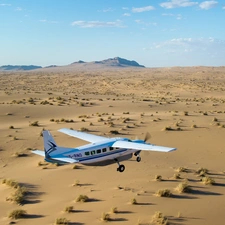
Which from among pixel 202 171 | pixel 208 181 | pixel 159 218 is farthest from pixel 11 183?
pixel 202 171

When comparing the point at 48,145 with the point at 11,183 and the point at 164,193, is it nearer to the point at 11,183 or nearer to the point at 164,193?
the point at 11,183

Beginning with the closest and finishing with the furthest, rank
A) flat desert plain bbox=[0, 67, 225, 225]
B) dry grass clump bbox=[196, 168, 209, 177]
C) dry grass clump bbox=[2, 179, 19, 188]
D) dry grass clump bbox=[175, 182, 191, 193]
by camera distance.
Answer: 1. flat desert plain bbox=[0, 67, 225, 225]
2. dry grass clump bbox=[175, 182, 191, 193]
3. dry grass clump bbox=[2, 179, 19, 188]
4. dry grass clump bbox=[196, 168, 209, 177]

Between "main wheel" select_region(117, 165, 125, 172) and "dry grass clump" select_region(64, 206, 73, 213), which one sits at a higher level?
"main wheel" select_region(117, 165, 125, 172)

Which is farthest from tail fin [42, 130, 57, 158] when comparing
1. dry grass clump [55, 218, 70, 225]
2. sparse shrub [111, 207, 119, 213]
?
sparse shrub [111, 207, 119, 213]

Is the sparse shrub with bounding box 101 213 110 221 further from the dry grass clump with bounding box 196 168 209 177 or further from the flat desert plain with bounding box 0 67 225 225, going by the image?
the dry grass clump with bounding box 196 168 209 177

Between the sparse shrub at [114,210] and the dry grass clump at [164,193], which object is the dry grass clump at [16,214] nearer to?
the sparse shrub at [114,210]

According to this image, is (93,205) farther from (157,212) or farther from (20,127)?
(20,127)

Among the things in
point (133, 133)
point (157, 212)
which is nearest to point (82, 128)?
point (133, 133)

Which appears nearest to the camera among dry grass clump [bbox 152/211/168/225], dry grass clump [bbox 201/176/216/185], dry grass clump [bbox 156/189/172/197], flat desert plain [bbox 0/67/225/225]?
dry grass clump [bbox 152/211/168/225]

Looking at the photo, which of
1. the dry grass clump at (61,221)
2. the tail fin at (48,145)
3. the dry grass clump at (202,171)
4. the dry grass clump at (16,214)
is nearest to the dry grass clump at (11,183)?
the tail fin at (48,145)
